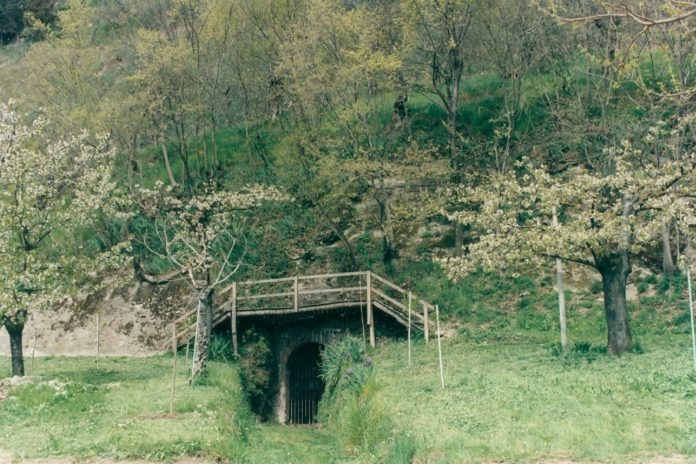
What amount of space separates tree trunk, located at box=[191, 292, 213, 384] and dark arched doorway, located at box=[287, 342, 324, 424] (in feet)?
21.7

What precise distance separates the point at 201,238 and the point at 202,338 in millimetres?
4075

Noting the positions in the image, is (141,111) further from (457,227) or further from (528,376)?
(528,376)

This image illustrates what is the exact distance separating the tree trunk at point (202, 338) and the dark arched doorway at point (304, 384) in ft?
21.7

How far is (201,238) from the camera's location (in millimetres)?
29438

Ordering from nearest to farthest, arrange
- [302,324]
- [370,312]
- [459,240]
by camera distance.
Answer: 1. [370,312]
2. [302,324]
3. [459,240]

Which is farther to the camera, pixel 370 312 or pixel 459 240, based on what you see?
pixel 459 240

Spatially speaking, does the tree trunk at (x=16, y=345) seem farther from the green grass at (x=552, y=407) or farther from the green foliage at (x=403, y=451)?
the green foliage at (x=403, y=451)

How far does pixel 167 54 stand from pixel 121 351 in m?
14.0

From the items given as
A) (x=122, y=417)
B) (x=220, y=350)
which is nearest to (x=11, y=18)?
(x=220, y=350)

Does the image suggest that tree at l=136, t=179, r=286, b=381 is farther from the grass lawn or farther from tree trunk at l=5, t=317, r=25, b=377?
tree trunk at l=5, t=317, r=25, b=377

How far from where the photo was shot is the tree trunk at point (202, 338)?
85.6ft

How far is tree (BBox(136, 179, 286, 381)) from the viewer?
27.0 meters

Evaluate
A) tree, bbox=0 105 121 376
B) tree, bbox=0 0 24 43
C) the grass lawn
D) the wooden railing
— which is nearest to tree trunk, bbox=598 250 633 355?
the grass lawn

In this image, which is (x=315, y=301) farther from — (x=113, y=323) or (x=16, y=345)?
(x=16, y=345)
